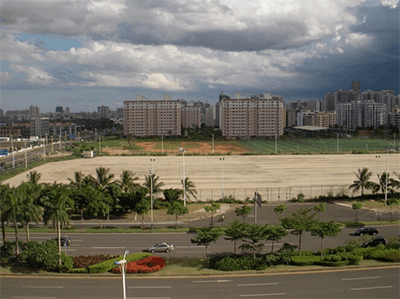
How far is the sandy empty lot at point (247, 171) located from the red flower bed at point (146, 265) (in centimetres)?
2022

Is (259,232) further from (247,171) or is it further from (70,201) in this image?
(247,171)

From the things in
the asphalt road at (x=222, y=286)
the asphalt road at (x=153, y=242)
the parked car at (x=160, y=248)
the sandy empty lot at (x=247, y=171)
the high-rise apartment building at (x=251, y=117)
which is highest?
the high-rise apartment building at (x=251, y=117)

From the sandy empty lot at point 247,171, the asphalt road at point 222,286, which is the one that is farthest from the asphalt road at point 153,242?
the sandy empty lot at point 247,171

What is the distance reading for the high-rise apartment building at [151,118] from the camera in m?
144

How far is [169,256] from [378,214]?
20.8 metres

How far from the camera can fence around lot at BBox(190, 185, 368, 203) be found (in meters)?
40.6

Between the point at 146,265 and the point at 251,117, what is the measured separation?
12481cm

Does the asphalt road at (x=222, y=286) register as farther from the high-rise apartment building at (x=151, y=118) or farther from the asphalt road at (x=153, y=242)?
the high-rise apartment building at (x=151, y=118)

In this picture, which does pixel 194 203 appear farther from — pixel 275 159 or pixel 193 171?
pixel 275 159

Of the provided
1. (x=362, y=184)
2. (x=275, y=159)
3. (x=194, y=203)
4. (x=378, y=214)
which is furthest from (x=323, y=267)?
(x=275, y=159)

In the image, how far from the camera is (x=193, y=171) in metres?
58.2

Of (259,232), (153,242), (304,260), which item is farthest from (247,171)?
(304,260)

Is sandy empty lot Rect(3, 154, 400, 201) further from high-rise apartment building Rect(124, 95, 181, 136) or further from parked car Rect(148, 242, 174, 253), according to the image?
high-rise apartment building Rect(124, 95, 181, 136)

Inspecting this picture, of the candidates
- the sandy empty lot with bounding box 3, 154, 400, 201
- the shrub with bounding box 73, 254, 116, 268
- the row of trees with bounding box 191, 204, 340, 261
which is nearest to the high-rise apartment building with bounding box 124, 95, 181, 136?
the sandy empty lot with bounding box 3, 154, 400, 201
